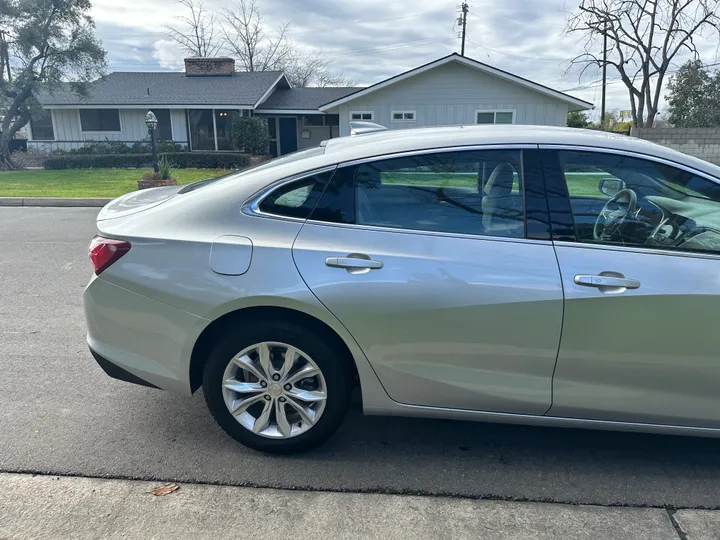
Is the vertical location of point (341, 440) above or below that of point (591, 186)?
below

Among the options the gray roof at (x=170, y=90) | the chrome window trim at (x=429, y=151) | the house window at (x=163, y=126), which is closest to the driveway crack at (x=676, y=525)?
the chrome window trim at (x=429, y=151)

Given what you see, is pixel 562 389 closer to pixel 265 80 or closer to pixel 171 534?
pixel 171 534

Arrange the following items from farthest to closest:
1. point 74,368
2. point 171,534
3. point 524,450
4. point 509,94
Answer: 1. point 509,94
2. point 74,368
3. point 524,450
4. point 171,534

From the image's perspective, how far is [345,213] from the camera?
2.70 meters

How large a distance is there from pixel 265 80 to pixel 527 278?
2741 centimetres

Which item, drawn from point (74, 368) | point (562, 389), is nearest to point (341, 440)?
point (562, 389)

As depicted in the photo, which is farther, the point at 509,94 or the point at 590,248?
the point at 509,94

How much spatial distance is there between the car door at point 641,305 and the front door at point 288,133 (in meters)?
26.1

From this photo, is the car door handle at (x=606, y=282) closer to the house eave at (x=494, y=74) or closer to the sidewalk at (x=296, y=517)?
the sidewalk at (x=296, y=517)

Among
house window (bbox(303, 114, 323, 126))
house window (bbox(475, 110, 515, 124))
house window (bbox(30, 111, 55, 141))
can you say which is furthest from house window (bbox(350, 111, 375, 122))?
house window (bbox(30, 111, 55, 141))

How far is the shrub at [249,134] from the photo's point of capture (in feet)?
79.7

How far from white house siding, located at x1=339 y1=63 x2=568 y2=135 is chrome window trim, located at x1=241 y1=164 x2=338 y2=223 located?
1780cm

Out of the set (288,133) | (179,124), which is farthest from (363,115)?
(179,124)

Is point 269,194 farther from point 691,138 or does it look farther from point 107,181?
point 691,138
